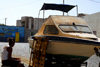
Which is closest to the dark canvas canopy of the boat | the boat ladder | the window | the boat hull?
the boat

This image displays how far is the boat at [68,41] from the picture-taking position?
8320 mm

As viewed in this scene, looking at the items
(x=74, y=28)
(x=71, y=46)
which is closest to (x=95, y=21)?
(x=74, y=28)

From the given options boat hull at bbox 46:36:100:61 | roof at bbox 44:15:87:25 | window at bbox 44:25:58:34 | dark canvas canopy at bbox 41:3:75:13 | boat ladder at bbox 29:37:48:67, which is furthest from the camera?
dark canvas canopy at bbox 41:3:75:13

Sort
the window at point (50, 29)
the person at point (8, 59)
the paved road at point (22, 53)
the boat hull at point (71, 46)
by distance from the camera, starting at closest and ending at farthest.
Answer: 1. the person at point (8, 59)
2. the boat hull at point (71, 46)
3. the window at point (50, 29)
4. the paved road at point (22, 53)

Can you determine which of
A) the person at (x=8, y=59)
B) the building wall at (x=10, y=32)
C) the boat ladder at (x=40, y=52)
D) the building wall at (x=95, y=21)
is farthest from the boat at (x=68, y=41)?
the building wall at (x=10, y=32)

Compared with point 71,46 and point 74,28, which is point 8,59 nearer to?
point 71,46

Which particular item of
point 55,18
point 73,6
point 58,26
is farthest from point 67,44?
point 73,6

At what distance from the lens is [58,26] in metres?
9.40

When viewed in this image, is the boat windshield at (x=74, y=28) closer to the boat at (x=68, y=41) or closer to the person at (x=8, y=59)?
the boat at (x=68, y=41)

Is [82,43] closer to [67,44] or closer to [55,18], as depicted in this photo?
[67,44]

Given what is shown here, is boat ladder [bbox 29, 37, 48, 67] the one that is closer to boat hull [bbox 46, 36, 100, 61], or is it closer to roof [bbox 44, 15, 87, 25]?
boat hull [bbox 46, 36, 100, 61]

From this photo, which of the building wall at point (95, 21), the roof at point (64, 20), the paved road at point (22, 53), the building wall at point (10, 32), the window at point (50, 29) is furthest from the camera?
the building wall at point (10, 32)

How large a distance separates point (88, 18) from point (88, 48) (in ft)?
97.0

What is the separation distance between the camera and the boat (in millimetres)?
8320
